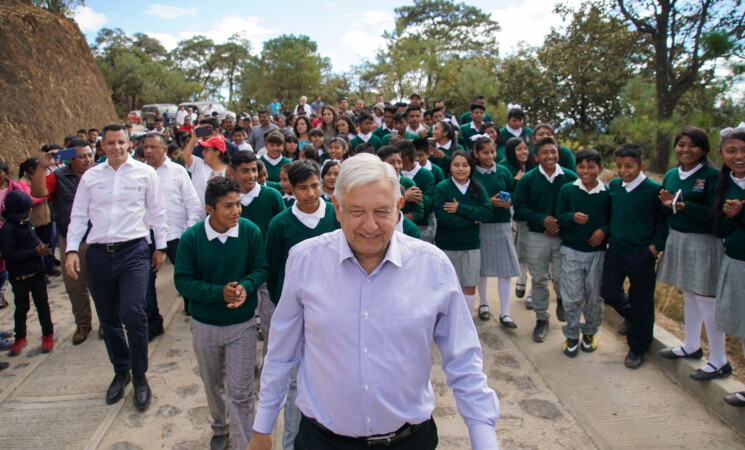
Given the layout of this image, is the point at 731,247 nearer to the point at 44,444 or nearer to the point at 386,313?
the point at 386,313

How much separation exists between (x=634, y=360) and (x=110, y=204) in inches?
175

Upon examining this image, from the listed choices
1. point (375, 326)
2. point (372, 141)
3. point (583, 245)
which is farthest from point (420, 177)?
point (375, 326)

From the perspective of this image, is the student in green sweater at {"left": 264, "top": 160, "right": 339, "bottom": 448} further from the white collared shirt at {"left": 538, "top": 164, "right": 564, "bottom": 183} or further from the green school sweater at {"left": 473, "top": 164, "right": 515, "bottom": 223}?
the white collared shirt at {"left": 538, "top": 164, "right": 564, "bottom": 183}

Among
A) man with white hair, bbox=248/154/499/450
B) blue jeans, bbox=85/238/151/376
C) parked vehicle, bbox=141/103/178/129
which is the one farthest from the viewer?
parked vehicle, bbox=141/103/178/129

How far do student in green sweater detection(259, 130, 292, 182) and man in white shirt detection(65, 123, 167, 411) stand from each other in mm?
2072

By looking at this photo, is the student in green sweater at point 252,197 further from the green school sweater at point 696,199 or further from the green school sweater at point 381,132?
the green school sweater at point 381,132

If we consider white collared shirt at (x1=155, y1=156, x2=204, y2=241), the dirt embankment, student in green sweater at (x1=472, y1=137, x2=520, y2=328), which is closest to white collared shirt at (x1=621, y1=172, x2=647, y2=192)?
student in green sweater at (x1=472, y1=137, x2=520, y2=328)

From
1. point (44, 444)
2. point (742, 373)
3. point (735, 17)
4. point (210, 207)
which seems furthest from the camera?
point (735, 17)

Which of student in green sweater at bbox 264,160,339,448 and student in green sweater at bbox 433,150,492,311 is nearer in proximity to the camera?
student in green sweater at bbox 264,160,339,448

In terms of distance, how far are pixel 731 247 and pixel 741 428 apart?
1235mm

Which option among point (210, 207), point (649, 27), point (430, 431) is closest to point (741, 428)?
point (430, 431)

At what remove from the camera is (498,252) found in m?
4.96

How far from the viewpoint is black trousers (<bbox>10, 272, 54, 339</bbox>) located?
14.4 feet

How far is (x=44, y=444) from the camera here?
3.25 m
